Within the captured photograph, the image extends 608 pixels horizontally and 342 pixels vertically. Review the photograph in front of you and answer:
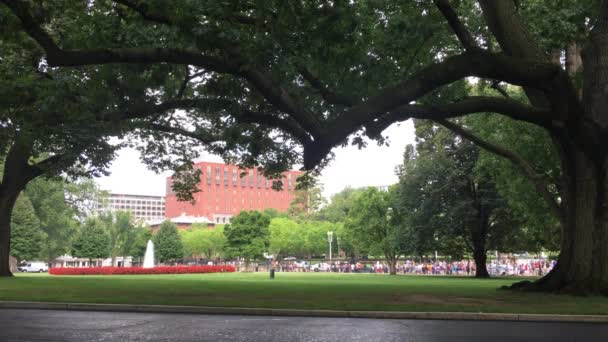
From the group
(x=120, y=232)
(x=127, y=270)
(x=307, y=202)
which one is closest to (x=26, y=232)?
(x=127, y=270)

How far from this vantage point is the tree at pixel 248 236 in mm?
71438

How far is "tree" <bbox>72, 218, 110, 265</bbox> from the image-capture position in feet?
269

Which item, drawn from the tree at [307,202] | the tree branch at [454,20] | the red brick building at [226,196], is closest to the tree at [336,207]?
the tree at [307,202]

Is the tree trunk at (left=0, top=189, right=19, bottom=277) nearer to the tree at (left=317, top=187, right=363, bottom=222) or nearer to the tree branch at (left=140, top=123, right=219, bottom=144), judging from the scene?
the tree branch at (left=140, top=123, right=219, bottom=144)

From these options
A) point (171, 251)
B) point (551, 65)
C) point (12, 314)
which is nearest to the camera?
point (12, 314)

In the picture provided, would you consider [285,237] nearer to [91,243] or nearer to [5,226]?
[91,243]

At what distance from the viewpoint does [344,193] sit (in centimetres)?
16088

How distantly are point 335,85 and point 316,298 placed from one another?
7.62m

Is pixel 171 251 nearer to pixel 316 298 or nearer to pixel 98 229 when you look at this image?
pixel 98 229

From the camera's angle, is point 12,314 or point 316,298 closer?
point 12,314

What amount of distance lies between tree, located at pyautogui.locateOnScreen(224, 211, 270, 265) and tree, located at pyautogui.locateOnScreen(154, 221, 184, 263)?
2004cm

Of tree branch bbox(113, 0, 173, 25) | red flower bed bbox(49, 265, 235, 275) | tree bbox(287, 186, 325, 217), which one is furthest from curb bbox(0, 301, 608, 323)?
tree bbox(287, 186, 325, 217)

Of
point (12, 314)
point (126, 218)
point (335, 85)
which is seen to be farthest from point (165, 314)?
point (126, 218)

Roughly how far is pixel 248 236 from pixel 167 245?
2334 cm
